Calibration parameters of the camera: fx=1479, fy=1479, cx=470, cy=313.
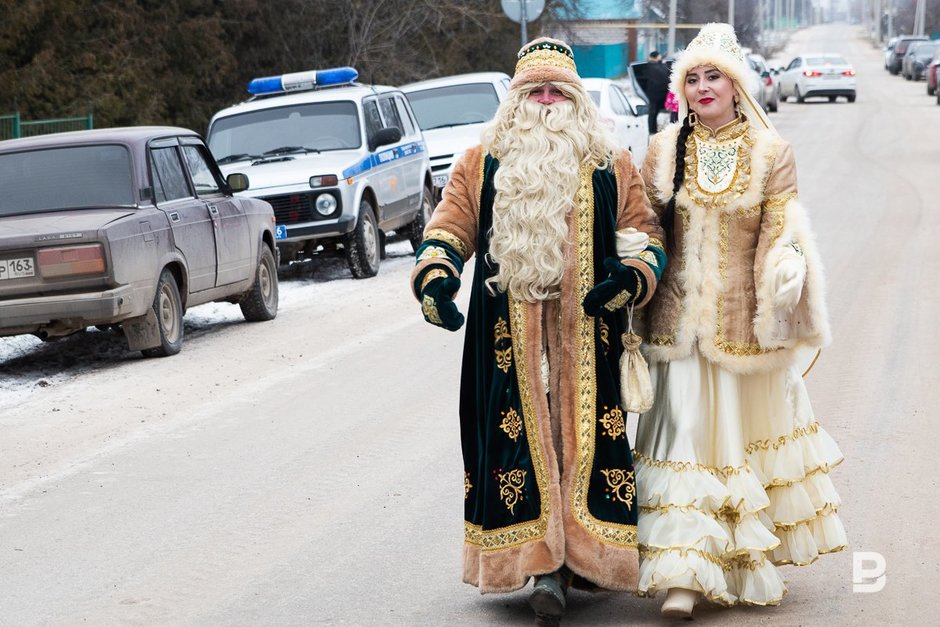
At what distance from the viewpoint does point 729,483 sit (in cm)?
495

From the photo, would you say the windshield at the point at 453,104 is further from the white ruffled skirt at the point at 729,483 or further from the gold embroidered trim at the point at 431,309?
the gold embroidered trim at the point at 431,309

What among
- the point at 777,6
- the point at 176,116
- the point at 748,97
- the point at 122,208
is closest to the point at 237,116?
the point at 122,208

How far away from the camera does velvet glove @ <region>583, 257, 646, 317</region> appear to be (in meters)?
4.79

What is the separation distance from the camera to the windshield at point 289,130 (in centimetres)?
1598

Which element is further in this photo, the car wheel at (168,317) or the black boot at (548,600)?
the car wheel at (168,317)

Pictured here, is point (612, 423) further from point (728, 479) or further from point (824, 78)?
point (824, 78)

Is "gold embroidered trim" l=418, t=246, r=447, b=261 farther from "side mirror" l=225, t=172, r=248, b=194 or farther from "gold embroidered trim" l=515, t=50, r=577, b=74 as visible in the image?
"side mirror" l=225, t=172, r=248, b=194

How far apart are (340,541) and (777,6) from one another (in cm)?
12125

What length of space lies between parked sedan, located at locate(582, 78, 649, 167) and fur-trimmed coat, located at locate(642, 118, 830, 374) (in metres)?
17.6

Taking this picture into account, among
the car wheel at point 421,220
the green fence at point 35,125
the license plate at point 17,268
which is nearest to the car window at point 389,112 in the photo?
the car wheel at point 421,220

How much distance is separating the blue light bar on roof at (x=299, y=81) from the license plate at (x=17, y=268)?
6.93 meters

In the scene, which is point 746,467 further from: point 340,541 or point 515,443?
point 340,541

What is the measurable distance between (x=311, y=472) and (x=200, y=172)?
220 inches
